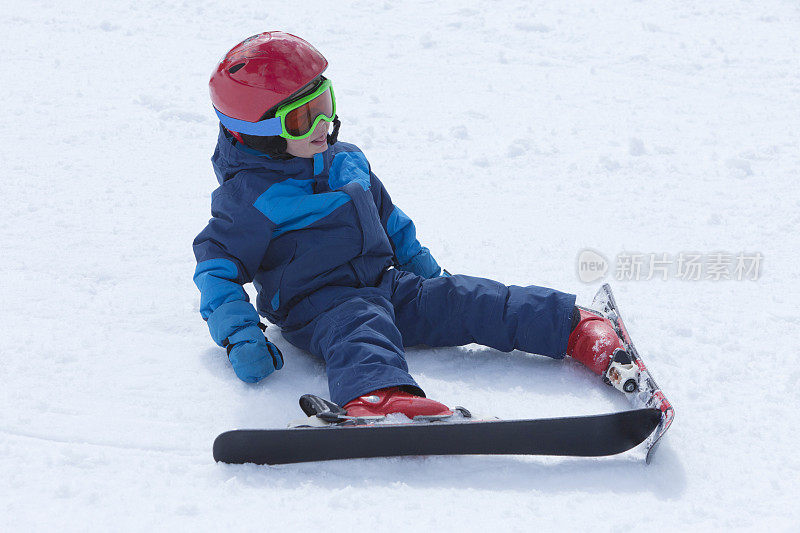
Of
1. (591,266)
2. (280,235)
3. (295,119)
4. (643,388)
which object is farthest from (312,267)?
(591,266)

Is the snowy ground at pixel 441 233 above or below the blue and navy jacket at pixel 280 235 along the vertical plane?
below

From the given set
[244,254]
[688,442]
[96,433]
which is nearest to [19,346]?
[96,433]

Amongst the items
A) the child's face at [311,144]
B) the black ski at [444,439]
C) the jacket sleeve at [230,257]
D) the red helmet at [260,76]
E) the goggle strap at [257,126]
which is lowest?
the black ski at [444,439]

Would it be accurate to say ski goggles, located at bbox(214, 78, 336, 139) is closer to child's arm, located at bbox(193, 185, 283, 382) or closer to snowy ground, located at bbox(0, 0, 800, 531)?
child's arm, located at bbox(193, 185, 283, 382)

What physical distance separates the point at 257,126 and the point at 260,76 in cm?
17

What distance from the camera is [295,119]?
2.87m

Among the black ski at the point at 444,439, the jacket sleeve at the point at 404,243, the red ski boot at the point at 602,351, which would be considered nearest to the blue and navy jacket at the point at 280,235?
the jacket sleeve at the point at 404,243

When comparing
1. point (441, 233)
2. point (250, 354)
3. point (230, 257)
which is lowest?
point (441, 233)

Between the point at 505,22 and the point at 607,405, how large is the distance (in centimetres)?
521

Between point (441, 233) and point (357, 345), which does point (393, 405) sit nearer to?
point (357, 345)

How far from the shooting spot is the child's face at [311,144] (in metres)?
2.94

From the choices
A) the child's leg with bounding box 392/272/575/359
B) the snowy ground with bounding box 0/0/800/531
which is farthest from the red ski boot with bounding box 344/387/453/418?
the child's leg with bounding box 392/272/575/359

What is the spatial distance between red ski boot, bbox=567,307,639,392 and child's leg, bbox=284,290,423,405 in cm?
65

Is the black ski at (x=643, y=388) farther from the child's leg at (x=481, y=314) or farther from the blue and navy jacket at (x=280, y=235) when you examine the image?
the blue and navy jacket at (x=280, y=235)
